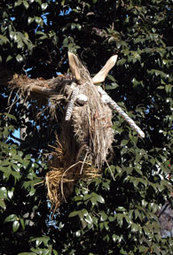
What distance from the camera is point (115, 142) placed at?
3123mm

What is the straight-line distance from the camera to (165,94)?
334cm

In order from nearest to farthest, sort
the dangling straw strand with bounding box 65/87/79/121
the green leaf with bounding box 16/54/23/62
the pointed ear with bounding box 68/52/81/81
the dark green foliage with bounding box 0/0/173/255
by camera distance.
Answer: the dangling straw strand with bounding box 65/87/79/121
the pointed ear with bounding box 68/52/81/81
the dark green foliage with bounding box 0/0/173/255
the green leaf with bounding box 16/54/23/62

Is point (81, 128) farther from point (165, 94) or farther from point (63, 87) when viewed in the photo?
point (165, 94)

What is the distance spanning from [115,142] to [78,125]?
0.71 m

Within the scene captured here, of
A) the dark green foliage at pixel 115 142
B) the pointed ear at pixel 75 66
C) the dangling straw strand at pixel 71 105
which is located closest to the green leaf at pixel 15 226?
the dark green foliage at pixel 115 142

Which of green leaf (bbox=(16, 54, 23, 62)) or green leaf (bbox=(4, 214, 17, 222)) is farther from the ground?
green leaf (bbox=(16, 54, 23, 62))

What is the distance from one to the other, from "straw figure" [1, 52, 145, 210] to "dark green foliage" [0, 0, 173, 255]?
167 mm

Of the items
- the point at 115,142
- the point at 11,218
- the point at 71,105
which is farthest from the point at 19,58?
the point at 11,218

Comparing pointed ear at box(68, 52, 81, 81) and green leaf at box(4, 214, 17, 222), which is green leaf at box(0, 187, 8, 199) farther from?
pointed ear at box(68, 52, 81, 81)

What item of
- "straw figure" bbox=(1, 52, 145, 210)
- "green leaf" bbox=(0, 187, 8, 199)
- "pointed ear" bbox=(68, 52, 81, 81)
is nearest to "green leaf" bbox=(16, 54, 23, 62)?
"straw figure" bbox=(1, 52, 145, 210)

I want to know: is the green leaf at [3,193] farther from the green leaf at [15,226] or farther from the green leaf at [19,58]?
the green leaf at [19,58]

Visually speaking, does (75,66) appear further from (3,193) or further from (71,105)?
(3,193)

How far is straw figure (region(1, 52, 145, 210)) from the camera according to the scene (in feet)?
8.11

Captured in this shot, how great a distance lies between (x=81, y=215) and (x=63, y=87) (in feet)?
3.14
